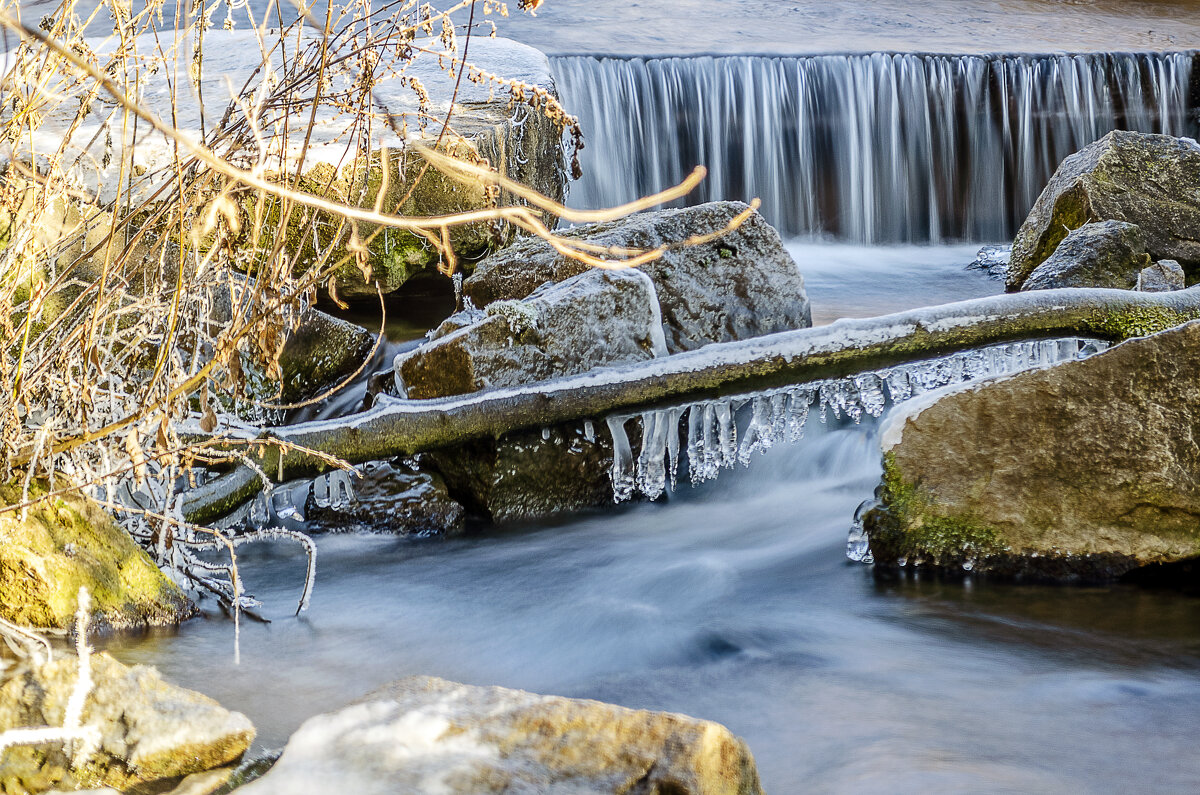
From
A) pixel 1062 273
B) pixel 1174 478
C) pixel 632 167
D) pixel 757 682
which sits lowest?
pixel 757 682

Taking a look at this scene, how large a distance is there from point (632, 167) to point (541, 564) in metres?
5.75

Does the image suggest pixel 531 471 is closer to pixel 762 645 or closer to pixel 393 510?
pixel 393 510

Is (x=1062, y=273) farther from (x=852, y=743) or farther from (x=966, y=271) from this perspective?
(x=852, y=743)

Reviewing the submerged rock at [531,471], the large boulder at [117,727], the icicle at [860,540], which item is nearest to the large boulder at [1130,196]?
the icicle at [860,540]

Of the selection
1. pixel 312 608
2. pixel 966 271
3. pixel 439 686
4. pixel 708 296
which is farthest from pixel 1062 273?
pixel 439 686

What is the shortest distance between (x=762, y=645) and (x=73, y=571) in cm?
204

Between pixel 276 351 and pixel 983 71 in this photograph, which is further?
pixel 983 71

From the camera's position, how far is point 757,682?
10.4 ft

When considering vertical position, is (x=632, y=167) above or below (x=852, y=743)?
above

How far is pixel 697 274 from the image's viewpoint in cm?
453

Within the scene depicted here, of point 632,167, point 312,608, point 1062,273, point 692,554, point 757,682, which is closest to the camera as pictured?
point 757,682

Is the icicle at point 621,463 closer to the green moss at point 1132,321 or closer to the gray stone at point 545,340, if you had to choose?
the gray stone at point 545,340

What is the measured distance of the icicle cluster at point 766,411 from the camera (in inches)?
156

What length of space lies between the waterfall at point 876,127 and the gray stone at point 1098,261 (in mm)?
3638
